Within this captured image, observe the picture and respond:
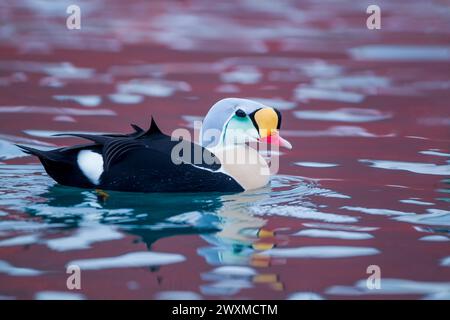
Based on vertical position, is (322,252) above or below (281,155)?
below

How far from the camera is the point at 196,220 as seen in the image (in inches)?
213

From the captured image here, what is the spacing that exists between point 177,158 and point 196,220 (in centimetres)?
51

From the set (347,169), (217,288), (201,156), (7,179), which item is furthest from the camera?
(347,169)

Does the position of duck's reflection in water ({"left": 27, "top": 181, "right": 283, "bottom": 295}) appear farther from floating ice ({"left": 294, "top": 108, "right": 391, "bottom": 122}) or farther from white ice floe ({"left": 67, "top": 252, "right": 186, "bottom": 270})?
floating ice ({"left": 294, "top": 108, "right": 391, "bottom": 122})

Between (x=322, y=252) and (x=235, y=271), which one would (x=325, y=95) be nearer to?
(x=322, y=252)

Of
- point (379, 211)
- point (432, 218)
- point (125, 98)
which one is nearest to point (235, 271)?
point (379, 211)

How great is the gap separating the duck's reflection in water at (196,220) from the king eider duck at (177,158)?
0.08 meters

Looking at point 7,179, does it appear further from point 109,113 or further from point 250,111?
point 109,113

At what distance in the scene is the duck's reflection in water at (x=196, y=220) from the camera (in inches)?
181

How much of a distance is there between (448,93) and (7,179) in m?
5.20

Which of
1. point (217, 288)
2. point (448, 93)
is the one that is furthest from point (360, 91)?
point (217, 288)

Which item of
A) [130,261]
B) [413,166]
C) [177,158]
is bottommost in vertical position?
[130,261]

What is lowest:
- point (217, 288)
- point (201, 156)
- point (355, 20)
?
point (217, 288)

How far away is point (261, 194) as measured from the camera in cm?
614
